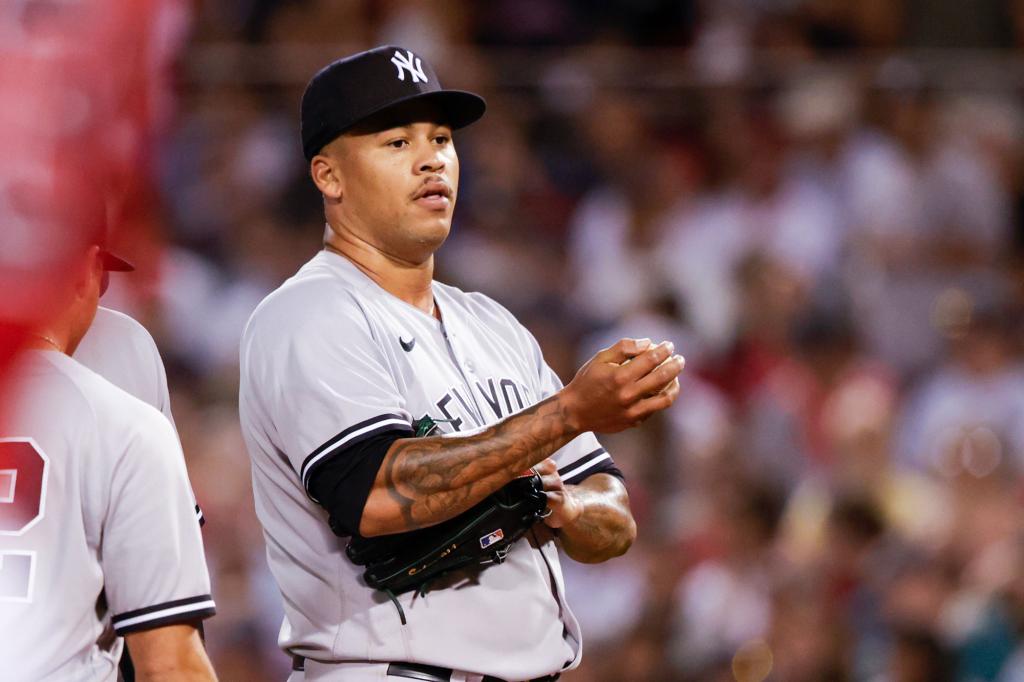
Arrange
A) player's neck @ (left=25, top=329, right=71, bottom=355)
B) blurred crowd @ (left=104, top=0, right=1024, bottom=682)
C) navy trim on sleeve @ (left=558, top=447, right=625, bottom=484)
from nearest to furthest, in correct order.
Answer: player's neck @ (left=25, top=329, right=71, bottom=355)
navy trim on sleeve @ (left=558, top=447, right=625, bottom=484)
blurred crowd @ (left=104, top=0, right=1024, bottom=682)

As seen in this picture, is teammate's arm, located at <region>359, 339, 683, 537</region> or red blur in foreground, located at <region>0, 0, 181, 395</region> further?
teammate's arm, located at <region>359, 339, 683, 537</region>

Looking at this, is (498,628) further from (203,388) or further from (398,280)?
(203,388)

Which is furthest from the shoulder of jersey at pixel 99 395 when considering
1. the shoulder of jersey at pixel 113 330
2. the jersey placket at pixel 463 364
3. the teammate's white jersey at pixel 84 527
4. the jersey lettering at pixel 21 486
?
the jersey placket at pixel 463 364

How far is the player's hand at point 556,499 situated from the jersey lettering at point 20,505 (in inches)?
43.9

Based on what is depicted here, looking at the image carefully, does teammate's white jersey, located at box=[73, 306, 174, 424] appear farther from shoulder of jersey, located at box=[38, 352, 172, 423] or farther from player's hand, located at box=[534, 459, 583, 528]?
player's hand, located at box=[534, 459, 583, 528]

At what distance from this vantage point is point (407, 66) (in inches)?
124

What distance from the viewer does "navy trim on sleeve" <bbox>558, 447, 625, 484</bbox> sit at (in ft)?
11.0

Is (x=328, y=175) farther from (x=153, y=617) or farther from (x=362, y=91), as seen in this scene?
(x=153, y=617)

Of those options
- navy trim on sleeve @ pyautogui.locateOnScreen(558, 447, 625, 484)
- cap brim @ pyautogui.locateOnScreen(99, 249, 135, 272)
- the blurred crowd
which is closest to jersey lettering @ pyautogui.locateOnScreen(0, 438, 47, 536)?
cap brim @ pyautogui.locateOnScreen(99, 249, 135, 272)

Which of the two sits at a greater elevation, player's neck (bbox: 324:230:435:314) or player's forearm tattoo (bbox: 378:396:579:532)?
player's neck (bbox: 324:230:435:314)

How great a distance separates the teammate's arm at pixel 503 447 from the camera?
266 cm

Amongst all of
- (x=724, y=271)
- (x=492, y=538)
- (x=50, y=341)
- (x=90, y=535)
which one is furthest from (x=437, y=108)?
(x=724, y=271)

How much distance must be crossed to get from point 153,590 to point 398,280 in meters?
1.16

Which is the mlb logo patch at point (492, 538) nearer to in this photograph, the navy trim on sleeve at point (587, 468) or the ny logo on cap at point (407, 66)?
the navy trim on sleeve at point (587, 468)
